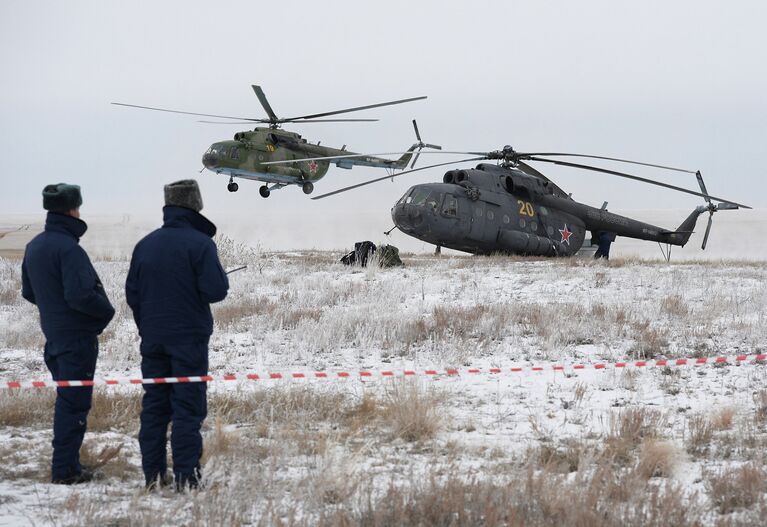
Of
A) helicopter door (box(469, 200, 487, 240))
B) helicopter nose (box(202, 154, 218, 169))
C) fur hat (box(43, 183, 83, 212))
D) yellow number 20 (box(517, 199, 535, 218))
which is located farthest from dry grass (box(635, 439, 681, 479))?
helicopter nose (box(202, 154, 218, 169))

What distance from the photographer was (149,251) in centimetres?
484

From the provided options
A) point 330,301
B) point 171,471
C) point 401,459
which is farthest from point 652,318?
point 171,471

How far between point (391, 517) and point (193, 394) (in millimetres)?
1372

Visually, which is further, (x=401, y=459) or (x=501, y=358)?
(x=501, y=358)

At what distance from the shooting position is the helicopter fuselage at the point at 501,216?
756 inches

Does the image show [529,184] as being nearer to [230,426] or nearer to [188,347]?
[230,426]

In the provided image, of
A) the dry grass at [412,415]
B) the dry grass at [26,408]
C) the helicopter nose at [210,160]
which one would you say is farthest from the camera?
the helicopter nose at [210,160]

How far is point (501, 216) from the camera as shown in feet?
66.7

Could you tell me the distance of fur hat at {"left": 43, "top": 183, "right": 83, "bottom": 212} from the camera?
5.11 metres

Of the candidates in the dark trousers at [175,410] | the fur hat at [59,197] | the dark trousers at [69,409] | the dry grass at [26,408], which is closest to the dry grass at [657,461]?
the dark trousers at [175,410]

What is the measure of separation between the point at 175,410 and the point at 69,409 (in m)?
0.72

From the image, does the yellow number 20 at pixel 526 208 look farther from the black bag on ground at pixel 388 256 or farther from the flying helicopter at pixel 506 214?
the black bag on ground at pixel 388 256

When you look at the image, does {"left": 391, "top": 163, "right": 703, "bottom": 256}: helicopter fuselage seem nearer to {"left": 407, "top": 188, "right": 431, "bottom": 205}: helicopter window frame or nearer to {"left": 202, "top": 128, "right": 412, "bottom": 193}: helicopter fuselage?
{"left": 407, "top": 188, "right": 431, "bottom": 205}: helicopter window frame

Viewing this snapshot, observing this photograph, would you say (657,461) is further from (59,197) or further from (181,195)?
(59,197)
